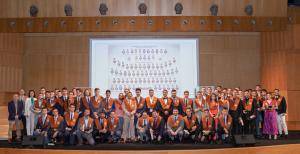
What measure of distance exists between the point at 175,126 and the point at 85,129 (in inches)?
106

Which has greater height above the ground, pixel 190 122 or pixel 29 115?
pixel 29 115

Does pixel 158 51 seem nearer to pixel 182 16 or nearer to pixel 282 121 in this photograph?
pixel 182 16

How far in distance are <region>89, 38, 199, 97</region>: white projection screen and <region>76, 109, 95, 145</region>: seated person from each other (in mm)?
5621

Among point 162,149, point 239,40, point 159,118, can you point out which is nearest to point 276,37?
point 239,40

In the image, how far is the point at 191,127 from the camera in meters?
11.7

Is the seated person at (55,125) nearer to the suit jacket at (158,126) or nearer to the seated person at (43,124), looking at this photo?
the seated person at (43,124)

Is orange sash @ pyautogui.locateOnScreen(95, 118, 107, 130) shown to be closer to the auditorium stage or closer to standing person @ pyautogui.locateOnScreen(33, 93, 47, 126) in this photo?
the auditorium stage

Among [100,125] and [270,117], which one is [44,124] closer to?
[100,125]

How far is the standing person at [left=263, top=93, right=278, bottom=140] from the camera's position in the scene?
12539 mm

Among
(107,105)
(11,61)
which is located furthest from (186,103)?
(11,61)

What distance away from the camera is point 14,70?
16.9 metres

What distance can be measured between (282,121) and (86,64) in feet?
28.7

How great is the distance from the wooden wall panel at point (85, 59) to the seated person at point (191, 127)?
5473mm

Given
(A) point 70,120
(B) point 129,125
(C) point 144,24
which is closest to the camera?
(A) point 70,120
